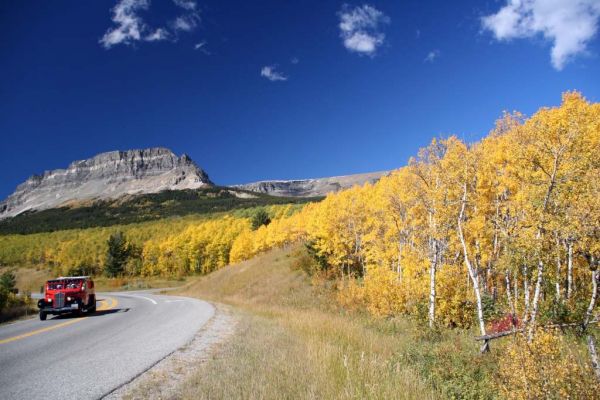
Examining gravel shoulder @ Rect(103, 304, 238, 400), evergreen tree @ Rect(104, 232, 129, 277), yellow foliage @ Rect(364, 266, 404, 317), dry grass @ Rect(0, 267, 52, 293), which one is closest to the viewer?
gravel shoulder @ Rect(103, 304, 238, 400)

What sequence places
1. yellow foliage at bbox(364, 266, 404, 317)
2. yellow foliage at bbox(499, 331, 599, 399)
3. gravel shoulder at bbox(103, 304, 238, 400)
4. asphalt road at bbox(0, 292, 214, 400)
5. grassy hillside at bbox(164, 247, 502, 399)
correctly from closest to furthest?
yellow foliage at bbox(499, 331, 599, 399), grassy hillside at bbox(164, 247, 502, 399), gravel shoulder at bbox(103, 304, 238, 400), asphalt road at bbox(0, 292, 214, 400), yellow foliage at bbox(364, 266, 404, 317)

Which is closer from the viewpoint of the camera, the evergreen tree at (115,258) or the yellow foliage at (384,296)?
the yellow foliage at (384,296)

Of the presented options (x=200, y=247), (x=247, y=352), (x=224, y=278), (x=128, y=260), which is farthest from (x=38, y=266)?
(x=247, y=352)

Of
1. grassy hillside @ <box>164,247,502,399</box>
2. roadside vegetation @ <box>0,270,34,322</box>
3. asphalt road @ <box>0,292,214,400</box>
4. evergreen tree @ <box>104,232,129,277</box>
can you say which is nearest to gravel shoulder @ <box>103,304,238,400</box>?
asphalt road @ <box>0,292,214,400</box>

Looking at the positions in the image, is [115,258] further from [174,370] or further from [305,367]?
[305,367]

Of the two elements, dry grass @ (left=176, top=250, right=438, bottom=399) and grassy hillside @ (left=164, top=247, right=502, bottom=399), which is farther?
grassy hillside @ (left=164, top=247, right=502, bottom=399)

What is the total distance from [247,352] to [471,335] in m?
9.69

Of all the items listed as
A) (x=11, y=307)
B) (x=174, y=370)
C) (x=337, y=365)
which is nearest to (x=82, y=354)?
(x=174, y=370)

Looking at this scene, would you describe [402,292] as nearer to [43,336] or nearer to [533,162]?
[533,162]

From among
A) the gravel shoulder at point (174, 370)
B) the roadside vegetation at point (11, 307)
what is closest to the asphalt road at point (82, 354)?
the gravel shoulder at point (174, 370)

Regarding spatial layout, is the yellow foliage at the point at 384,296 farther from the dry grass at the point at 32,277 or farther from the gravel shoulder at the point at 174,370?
the dry grass at the point at 32,277

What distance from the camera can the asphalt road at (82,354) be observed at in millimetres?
7160

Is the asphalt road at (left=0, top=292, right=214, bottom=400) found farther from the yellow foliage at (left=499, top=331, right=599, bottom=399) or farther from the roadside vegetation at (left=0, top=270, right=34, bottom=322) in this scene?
the roadside vegetation at (left=0, top=270, right=34, bottom=322)

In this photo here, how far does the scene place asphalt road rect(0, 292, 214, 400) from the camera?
23.5ft
